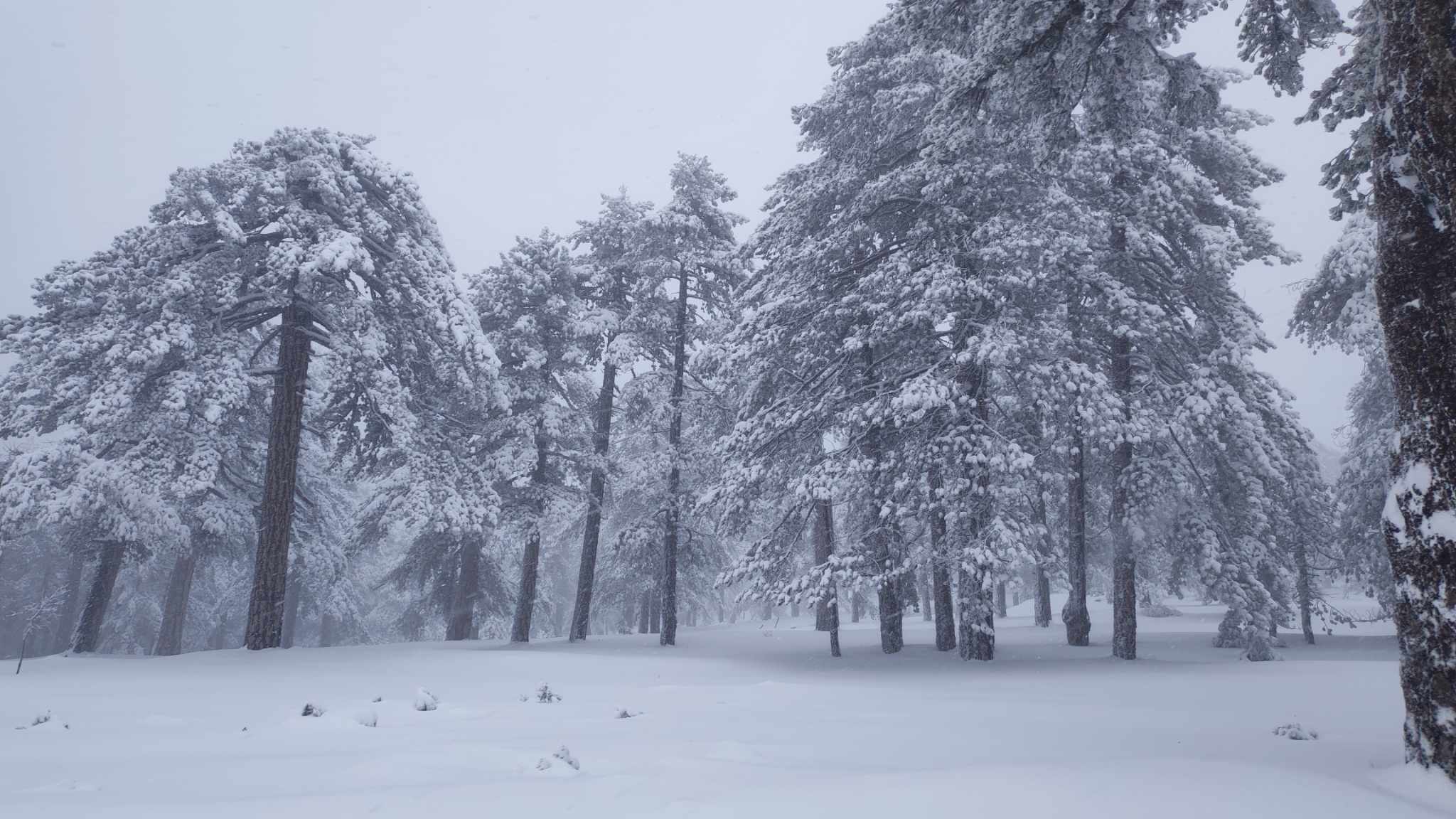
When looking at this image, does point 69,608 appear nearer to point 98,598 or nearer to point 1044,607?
point 98,598

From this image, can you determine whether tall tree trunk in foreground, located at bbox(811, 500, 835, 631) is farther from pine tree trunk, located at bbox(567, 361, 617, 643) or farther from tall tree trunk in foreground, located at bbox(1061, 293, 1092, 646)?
pine tree trunk, located at bbox(567, 361, 617, 643)

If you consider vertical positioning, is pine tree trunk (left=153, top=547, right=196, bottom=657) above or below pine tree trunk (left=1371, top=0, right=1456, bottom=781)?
below

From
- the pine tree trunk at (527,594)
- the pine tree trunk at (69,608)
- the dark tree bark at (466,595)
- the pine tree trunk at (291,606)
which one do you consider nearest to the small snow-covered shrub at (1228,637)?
the pine tree trunk at (527,594)

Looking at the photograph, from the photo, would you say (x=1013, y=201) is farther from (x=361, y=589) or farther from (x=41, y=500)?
(x=361, y=589)

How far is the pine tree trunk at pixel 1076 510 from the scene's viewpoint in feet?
42.3

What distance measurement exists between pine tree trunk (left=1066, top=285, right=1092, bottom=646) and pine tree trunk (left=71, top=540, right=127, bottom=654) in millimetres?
19590

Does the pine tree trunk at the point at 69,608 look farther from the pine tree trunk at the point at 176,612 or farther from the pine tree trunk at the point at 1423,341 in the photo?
the pine tree trunk at the point at 1423,341

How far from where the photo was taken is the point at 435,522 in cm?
1473

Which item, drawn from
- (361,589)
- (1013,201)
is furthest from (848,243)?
(361,589)

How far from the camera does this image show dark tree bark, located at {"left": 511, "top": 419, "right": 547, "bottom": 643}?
19531mm

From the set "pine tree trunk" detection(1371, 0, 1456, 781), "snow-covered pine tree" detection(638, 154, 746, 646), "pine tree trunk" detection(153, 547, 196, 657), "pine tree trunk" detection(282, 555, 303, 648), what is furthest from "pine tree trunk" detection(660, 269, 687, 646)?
"pine tree trunk" detection(282, 555, 303, 648)

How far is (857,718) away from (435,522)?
10840 millimetres

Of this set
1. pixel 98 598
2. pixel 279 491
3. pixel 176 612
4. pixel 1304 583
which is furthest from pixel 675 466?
pixel 176 612

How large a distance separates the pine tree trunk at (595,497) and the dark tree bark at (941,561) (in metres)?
9.57
